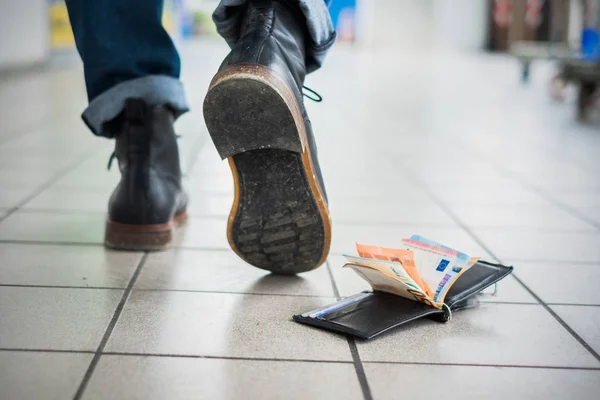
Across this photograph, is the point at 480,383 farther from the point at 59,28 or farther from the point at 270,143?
the point at 59,28

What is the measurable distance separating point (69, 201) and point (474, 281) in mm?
1104

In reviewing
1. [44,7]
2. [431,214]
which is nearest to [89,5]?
[431,214]

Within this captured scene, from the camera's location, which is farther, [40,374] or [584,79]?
[584,79]

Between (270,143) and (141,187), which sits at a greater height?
(270,143)

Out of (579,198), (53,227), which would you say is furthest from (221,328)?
(579,198)

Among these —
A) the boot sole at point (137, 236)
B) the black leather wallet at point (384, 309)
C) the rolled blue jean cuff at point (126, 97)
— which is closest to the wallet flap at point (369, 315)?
the black leather wallet at point (384, 309)

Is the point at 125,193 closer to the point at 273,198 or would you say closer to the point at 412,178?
the point at 273,198

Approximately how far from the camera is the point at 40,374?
0.94 m

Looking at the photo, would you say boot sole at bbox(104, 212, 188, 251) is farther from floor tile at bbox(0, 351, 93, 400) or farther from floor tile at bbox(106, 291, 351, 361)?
floor tile at bbox(0, 351, 93, 400)

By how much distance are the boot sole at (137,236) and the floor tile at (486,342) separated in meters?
0.58

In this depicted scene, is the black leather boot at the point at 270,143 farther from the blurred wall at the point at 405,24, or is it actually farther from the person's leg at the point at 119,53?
the blurred wall at the point at 405,24

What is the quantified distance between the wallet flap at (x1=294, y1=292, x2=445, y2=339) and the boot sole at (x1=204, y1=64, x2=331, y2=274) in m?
0.13

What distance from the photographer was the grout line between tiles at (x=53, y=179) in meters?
1.82

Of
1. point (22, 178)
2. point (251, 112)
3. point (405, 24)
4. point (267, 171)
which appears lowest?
point (405, 24)
